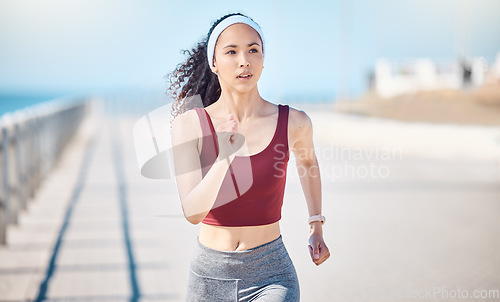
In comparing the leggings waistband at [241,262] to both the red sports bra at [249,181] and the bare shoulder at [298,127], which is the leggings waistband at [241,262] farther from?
the bare shoulder at [298,127]

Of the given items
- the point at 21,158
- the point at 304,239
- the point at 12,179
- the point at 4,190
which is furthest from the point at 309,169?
the point at 21,158

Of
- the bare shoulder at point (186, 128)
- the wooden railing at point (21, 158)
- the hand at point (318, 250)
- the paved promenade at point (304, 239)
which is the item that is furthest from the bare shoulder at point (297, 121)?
the wooden railing at point (21, 158)

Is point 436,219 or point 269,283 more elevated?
point 269,283

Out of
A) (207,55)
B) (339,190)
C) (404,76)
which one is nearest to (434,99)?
(404,76)

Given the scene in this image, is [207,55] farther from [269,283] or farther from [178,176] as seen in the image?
[269,283]

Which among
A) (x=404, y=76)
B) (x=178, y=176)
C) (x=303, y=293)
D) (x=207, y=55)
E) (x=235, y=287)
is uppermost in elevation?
(x=404, y=76)

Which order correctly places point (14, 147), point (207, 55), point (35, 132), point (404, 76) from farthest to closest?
1. point (404, 76)
2. point (35, 132)
3. point (14, 147)
4. point (207, 55)

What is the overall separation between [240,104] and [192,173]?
0.31m

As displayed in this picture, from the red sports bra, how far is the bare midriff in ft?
0.09

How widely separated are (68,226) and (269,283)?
537cm

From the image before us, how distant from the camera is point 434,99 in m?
30.7

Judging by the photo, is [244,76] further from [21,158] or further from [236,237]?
[21,158]

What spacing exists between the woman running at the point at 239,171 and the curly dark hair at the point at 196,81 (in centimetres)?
18

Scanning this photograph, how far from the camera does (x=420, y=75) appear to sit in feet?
140
